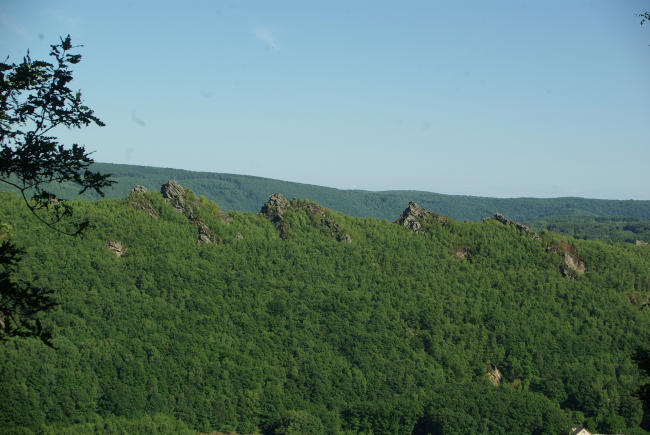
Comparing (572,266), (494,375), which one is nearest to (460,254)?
(572,266)

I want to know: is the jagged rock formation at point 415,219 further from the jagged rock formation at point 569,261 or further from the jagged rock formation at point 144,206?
the jagged rock formation at point 144,206

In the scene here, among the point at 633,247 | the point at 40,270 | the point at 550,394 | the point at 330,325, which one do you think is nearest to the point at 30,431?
the point at 40,270

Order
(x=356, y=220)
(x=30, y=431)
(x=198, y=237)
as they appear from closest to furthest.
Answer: (x=30, y=431) < (x=198, y=237) < (x=356, y=220)

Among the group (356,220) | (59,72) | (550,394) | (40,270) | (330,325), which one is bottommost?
(550,394)

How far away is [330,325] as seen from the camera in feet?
433

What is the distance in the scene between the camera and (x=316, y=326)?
131 metres

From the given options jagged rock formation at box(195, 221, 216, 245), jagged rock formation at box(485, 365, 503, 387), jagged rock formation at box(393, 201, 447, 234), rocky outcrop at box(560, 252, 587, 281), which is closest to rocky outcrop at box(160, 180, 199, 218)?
jagged rock formation at box(195, 221, 216, 245)

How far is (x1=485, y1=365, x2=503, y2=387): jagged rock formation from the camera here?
12838 centimetres

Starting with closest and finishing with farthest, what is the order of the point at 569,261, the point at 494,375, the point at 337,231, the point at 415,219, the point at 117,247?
the point at 494,375 → the point at 117,247 → the point at 337,231 → the point at 569,261 → the point at 415,219

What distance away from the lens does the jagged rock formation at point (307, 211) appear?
15712 cm

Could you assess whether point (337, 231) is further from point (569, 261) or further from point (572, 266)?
point (572, 266)

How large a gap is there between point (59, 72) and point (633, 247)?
187435mm

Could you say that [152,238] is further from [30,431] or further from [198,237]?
[30,431]

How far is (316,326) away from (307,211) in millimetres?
39409
